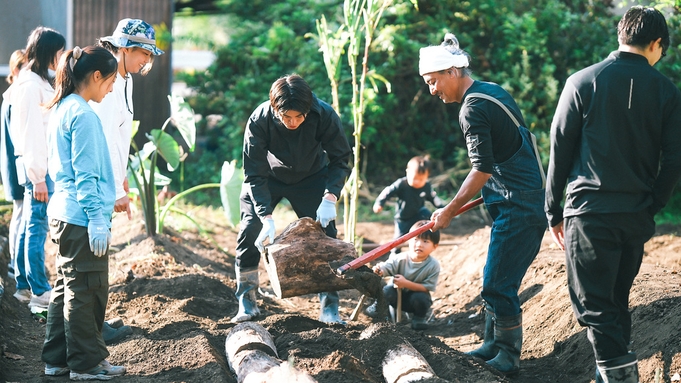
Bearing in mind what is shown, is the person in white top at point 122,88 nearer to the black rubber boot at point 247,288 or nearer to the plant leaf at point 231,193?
the black rubber boot at point 247,288

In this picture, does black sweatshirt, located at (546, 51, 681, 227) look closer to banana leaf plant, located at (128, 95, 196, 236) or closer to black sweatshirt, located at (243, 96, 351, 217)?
black sweatshirt, located at (243, 96, 351, 217)

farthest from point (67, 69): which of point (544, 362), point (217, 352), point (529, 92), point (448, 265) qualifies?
point (529, 92)

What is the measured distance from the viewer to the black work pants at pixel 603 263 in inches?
138

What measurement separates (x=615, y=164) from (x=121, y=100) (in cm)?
311

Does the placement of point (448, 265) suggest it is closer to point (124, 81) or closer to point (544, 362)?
point (544, 362)

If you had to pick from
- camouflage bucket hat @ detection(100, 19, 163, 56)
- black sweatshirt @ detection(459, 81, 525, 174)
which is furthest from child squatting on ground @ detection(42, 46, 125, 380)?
black sweatshirt @ detection(459, 81, 525, 174)

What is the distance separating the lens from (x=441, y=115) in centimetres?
1121

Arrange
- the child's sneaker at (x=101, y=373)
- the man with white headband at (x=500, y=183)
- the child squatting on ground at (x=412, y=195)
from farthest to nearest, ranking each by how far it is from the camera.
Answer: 1. the child squatting on ground at (x=412, y=195)
2. the man with white headband at (x=500, y=183)
3. the child's sneaker at (x=101, y=373)

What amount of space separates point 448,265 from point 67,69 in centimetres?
456

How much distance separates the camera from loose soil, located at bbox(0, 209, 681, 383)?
4086 millimetres

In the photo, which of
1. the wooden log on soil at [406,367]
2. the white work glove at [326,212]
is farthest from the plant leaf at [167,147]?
the wooden log on soil at [406,367]

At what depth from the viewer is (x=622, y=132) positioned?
3.46 m

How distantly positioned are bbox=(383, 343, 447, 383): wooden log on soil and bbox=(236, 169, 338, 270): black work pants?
134 cm

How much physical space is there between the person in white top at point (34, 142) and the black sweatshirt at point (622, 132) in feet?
12.0
